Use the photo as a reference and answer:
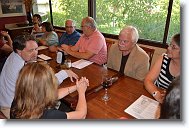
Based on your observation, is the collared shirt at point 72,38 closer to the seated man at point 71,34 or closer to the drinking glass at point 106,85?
the seated man at point 71,34

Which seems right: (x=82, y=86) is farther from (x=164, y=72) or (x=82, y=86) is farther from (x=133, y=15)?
(x=133, y=15)

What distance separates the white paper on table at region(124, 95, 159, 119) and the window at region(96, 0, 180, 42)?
1.49 metres

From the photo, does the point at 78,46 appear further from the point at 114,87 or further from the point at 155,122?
the point at 155,122

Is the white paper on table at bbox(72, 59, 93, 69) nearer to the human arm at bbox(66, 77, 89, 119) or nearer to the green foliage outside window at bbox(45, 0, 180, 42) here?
the human arm at bbox(66, 77, 89, 119)

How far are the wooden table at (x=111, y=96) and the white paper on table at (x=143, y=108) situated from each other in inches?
1.2

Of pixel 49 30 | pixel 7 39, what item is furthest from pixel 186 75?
pixel 7 39

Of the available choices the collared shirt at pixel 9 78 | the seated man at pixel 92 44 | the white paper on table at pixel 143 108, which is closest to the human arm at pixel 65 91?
the collared shirt at pixel 9 78

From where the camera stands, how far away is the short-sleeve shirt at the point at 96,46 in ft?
7.66

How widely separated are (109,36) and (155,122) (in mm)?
2877

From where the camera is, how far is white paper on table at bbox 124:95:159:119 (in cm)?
106

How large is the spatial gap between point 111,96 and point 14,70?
30.9 inches

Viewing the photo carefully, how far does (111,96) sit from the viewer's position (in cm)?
129

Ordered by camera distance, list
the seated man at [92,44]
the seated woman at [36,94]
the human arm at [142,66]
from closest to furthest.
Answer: the seated woman at [36,94] < the human arm at [142,66] < the seated man at [92,44]

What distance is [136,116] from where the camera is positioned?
1052 mm
